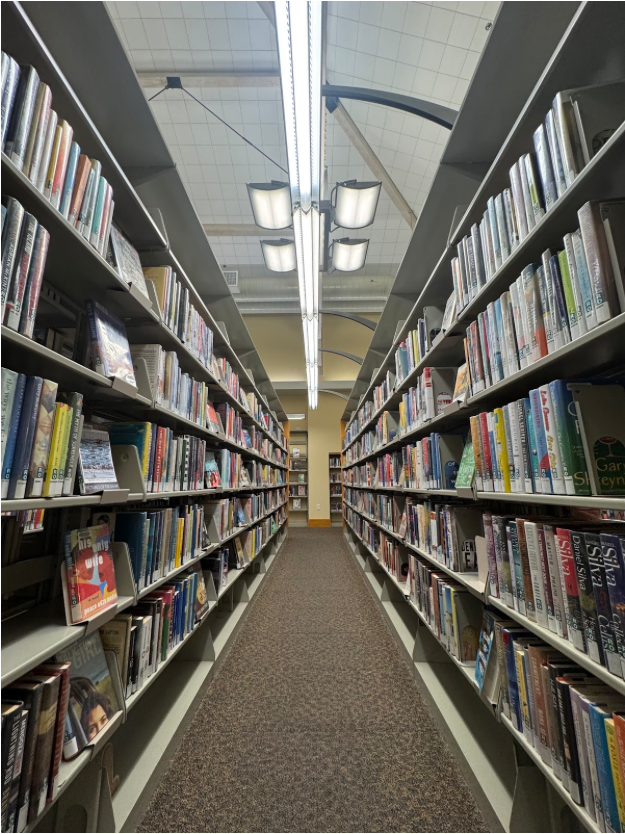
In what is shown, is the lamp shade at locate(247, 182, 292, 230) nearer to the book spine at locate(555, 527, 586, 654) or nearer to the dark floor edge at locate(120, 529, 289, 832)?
the book spine at locate(555, 527, 586, 654)

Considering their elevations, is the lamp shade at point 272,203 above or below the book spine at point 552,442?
above

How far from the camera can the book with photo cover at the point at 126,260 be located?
4.28 ft

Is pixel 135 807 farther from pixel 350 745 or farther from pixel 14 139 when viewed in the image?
pixel 14 139

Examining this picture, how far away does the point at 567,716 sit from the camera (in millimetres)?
865

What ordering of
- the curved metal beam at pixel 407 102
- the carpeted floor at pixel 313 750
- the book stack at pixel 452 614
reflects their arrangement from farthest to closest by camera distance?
the curved metal beam at pixel 407 102 < the book stack at pixel 452 614 < the carpeted floor at pixel 313 750

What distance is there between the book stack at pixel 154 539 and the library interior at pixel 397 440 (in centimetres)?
1

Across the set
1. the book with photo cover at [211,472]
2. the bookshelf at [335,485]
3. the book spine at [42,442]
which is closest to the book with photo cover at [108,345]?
the book spine at [42,442]

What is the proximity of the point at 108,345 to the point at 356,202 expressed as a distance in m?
2.14

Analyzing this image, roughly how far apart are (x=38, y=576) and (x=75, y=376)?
699 mm

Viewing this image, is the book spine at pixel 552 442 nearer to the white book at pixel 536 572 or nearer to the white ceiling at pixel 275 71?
the white book at pixel 536 572

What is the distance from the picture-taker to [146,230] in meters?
1.58

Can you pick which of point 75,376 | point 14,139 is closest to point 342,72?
point 14,139

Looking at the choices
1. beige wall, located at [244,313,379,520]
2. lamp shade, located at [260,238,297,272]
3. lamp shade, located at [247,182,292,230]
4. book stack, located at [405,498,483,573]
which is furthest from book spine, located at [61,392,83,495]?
beige wall, located at [244,313,379,520]

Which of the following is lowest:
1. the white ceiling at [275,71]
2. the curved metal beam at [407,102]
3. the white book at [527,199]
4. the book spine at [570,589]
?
the book spine at [570,589]
